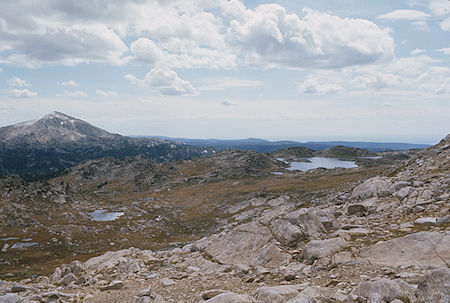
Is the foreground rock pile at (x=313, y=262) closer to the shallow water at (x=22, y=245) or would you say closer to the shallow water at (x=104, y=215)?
the shallow water at (x=22, y=245)

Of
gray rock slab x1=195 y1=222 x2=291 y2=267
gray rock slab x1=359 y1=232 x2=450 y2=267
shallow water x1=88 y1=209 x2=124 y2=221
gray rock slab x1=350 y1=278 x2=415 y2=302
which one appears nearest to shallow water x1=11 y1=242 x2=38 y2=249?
shallow water x1=88 y1=209 x2=124 y2=221

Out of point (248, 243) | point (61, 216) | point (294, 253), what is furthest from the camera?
point (61, 216)

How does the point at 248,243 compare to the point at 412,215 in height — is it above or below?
below

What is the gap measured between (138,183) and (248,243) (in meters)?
182

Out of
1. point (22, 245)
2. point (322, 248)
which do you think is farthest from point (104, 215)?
point (322, 248)

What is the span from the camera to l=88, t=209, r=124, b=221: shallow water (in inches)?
4322

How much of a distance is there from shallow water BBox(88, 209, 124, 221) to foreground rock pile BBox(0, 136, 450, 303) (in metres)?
87.2

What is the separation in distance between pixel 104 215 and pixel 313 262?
115435 millimetres

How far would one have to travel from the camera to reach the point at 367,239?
17.8 meters

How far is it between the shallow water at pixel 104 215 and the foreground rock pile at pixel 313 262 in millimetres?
87244

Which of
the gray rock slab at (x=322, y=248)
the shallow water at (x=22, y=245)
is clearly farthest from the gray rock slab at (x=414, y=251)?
the shallow water at (x=22, y=245)

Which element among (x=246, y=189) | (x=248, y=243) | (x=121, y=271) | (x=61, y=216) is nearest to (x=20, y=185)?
(x=61, y=216)

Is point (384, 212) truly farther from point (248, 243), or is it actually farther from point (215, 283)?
point (215, 283)

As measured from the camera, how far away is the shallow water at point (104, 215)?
110m
